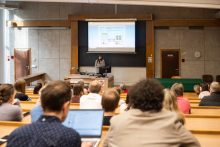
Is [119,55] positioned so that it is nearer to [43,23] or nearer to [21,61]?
[43,23]

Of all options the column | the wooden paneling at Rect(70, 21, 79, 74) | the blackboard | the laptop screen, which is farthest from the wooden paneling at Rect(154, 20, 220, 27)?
the laptop screen

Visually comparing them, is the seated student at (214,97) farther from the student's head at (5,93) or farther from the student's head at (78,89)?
the student's head at (5,93)

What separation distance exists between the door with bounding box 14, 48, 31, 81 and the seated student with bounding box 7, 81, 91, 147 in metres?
10.2

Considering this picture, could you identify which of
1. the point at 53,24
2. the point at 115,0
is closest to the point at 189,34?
the point at 115,0

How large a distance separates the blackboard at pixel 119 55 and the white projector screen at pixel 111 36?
0.29 meters

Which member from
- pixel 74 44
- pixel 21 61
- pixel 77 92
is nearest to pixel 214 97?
pixel 77 92

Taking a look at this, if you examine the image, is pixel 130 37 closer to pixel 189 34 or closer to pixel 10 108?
pixel 189 34

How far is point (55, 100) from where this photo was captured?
50.3 inches

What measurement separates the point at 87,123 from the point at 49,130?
27.3 inches

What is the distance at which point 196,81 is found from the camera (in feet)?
27.8

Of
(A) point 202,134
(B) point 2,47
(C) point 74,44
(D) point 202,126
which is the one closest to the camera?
(A) point 202,134

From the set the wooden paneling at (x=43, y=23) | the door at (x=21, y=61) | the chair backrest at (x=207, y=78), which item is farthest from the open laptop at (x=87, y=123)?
the door at (x=21, y=61)

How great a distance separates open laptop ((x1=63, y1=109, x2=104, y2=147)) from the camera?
5.99 ft

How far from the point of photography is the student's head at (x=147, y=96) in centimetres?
130
